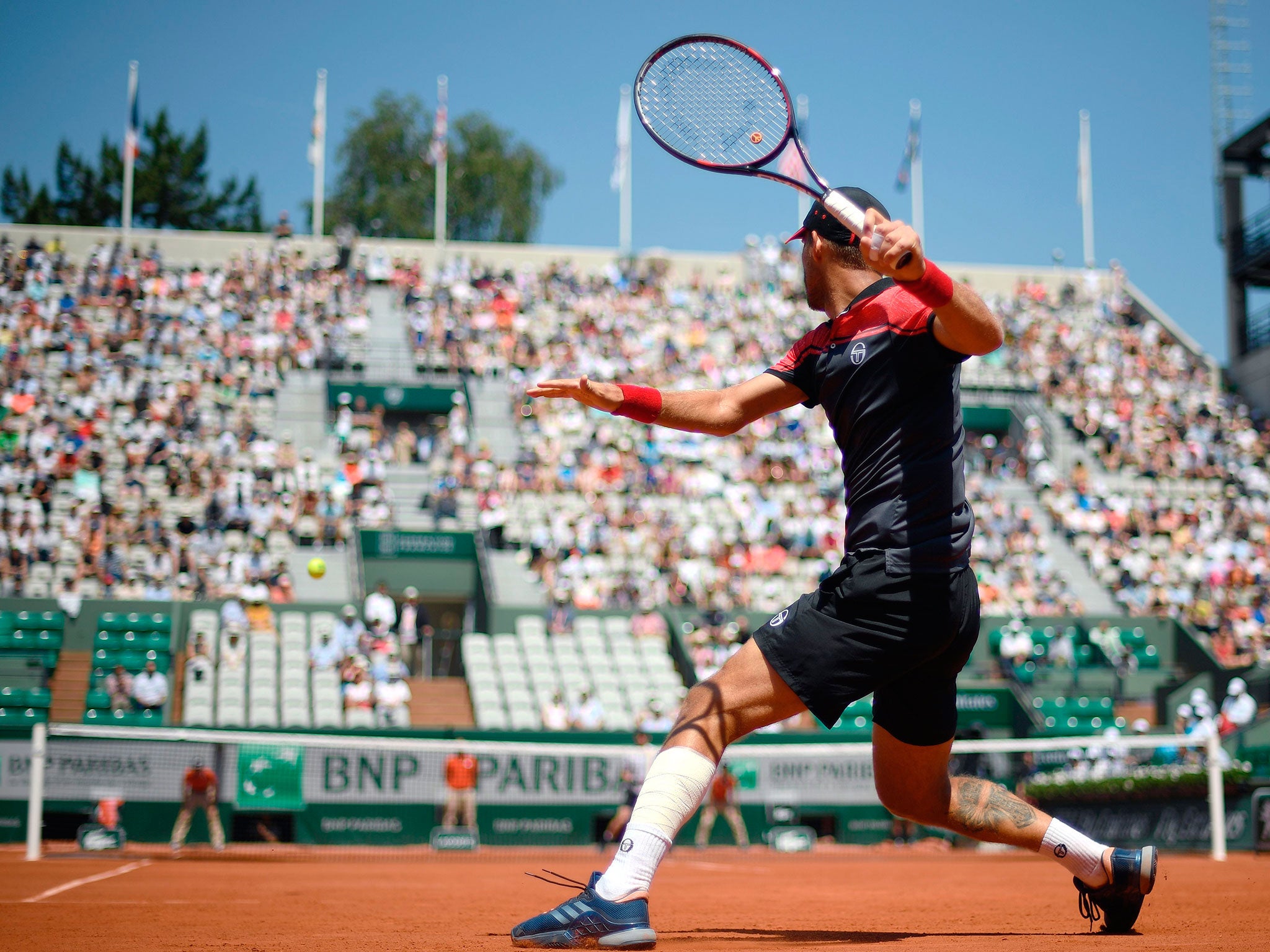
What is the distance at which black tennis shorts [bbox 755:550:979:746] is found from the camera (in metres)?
4.19

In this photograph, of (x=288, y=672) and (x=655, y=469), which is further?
(x=655, y=469)

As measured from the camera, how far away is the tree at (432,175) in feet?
194

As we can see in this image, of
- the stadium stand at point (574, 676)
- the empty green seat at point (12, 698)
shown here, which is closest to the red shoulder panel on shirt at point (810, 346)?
the stadium stand at point (574, 676)

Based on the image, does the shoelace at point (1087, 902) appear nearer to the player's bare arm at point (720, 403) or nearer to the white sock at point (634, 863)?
the white sock at point (634, 863)

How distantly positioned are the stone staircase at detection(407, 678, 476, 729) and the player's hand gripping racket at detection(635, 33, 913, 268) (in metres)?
15.5

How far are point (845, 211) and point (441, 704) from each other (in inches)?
700

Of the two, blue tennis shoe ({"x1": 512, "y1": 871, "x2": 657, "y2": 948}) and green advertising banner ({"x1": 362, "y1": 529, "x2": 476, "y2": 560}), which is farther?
green advertising banner ({"x1": 362, "y1": 529, "x2": 476, "y2": 560})

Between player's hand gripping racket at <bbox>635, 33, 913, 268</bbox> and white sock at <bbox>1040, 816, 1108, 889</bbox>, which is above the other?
player's hand gripping racket at <bbox>635, 33, 913, 268</bbox>

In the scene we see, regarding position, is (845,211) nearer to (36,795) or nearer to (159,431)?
(36,795)

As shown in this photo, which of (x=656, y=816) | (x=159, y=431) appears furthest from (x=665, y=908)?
(x=159, y=431)

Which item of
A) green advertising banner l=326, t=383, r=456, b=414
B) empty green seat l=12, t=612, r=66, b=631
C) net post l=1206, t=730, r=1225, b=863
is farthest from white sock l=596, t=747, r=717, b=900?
green advertising banner l=326, t=383, r=456, b=414

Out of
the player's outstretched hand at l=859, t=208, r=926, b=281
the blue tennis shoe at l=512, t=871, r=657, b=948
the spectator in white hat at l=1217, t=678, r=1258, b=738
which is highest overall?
the player's outstretched hand at l=859, t=208, r=926, b=281

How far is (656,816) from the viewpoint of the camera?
4.16m

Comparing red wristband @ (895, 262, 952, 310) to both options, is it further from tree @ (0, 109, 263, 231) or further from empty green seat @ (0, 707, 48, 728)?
tree @ (0, 109, 263, 231)
